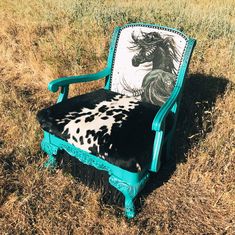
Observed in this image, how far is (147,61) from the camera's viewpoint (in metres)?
2.71

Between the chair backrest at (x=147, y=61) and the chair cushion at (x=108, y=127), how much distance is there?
0.62 feet

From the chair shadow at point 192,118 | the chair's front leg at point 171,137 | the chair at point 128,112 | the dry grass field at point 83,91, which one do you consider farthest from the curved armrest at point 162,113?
the dry grass field at point 83,91

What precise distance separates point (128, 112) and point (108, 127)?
0.87 feet

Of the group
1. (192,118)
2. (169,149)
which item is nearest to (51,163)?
(169,149)

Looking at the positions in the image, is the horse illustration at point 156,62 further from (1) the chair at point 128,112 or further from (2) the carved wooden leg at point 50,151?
(2) the carved wooden leg at point 50,151

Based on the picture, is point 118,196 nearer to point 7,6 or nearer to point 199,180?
point 199,180

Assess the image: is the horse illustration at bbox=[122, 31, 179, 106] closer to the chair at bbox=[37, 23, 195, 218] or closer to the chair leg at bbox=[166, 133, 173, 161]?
the chair at bbox=[37, 23, 195, 218]

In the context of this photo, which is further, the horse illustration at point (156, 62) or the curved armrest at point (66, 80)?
the horse illustration at point (156, 62)

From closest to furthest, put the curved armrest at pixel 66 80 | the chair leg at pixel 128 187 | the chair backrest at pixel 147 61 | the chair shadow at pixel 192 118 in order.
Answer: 1. the chair leg at pixel 128 187
2. the curved armrest at pixel 66 80
3. the chair backrest at pixel 147 61
4. the chair shadow at pixel 192 118

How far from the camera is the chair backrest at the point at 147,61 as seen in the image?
8.40 ft

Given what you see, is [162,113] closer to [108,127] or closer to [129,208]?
[108,127]

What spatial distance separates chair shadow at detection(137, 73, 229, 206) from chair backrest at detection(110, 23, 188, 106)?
0.54m

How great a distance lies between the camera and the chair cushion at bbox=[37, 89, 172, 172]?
2.01 metres

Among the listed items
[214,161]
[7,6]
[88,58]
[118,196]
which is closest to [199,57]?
[88,58]
